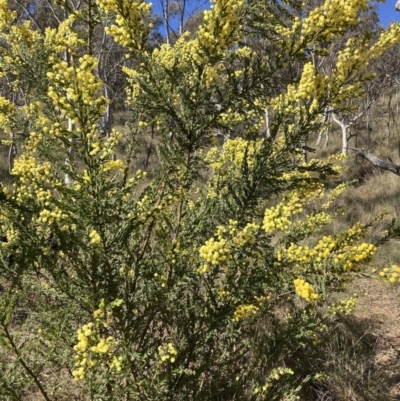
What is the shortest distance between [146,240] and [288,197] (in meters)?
1.00

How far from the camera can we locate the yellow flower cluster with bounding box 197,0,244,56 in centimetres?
151

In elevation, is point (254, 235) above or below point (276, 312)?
above

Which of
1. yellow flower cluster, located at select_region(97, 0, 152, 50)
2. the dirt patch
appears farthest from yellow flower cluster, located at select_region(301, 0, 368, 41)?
the dirt patch

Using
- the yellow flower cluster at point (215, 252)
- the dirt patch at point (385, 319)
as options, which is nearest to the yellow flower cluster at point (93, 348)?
the yellow flower cluster at point (215, 252)

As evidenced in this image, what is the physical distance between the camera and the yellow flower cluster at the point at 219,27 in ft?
4.95

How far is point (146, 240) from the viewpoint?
6.87 feet

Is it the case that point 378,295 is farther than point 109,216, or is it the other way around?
point 378,295

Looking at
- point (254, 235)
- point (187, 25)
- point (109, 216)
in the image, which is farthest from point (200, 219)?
point (187, 25)

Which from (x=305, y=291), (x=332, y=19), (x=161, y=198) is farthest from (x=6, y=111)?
(x=305, y=291)

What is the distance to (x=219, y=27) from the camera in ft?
5.04

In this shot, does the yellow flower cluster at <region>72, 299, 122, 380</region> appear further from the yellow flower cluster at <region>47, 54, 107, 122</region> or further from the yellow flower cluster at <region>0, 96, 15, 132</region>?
the yellow flower cluster at <region>0, 96, 15, 132</region>

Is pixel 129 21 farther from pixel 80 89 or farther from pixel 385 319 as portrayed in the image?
pixel 385 319

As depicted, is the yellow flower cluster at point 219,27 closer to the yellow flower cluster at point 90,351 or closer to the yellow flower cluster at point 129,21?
the yellow flower cluster at point 129,21

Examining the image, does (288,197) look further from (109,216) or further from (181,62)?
(109,216)
